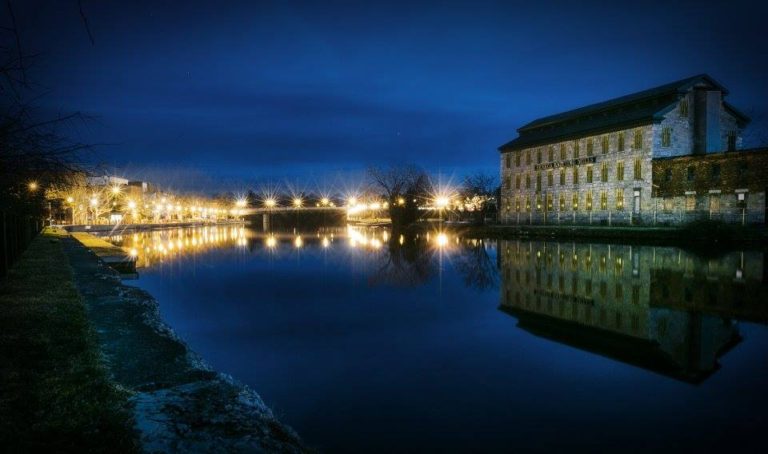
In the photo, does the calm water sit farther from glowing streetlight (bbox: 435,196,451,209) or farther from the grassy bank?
glowing streetlight (bbox: 435,196,451,209)

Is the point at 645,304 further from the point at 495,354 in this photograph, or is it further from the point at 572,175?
the point at 572,175

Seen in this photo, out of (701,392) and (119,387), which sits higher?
(119,387)

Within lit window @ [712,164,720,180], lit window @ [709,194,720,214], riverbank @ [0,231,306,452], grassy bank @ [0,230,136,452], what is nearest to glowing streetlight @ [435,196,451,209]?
lit window @ [709,194,720,214]

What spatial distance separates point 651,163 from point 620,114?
729 cm

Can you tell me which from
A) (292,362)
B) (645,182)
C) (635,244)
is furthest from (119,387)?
(645,182)

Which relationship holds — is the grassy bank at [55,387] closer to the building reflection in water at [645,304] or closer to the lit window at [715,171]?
the building reflection in water at [645,304]

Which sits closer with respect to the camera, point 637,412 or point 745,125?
point 637,412

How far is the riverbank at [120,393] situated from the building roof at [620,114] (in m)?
45.5

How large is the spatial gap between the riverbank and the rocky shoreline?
10 mm

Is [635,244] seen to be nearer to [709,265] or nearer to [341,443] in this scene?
[709,265]

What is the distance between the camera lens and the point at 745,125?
1935 inches

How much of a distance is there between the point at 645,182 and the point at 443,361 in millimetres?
41239

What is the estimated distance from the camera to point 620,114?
48000 millimetres

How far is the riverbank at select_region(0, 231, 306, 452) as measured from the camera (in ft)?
14.1
